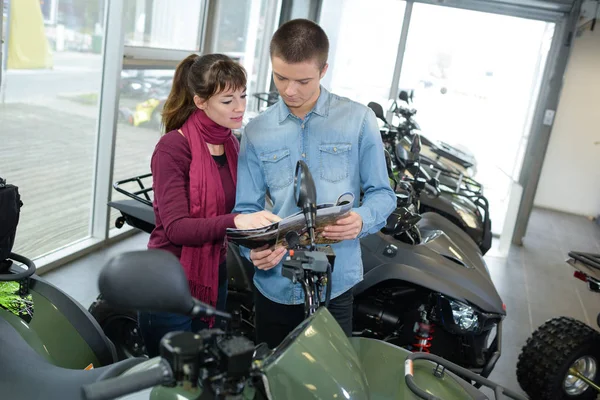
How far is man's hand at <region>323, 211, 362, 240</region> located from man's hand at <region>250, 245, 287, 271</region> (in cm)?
12

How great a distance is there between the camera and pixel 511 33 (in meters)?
6.44

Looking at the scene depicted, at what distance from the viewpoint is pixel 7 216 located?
166 cm

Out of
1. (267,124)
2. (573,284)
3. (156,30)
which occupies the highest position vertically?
(156,30)

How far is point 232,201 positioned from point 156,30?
3.11 meters

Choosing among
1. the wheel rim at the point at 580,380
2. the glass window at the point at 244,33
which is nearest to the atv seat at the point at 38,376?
the wheel rim at the point at 580,380

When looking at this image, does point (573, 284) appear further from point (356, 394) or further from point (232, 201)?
point (356, 394)

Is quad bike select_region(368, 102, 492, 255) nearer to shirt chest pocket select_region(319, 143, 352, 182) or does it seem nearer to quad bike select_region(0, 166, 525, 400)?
shirt chest pocket select_region(319, 143, 352, 182)

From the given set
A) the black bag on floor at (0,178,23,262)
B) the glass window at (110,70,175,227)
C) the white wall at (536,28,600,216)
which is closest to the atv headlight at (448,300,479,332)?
the black bag on floor at (0,178,23,262)

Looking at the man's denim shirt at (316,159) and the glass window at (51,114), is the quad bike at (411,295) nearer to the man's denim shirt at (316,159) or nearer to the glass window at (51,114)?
the man's denim shirt at (316,159)

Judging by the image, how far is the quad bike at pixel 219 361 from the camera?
0.83 meters

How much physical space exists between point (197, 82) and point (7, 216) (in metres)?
0.64

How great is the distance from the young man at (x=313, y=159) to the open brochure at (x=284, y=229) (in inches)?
10.0

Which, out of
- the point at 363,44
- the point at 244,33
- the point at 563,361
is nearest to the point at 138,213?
the point at 563,361

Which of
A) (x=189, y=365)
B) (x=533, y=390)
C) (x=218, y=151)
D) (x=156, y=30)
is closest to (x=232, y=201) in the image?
(x=218, y=151)
